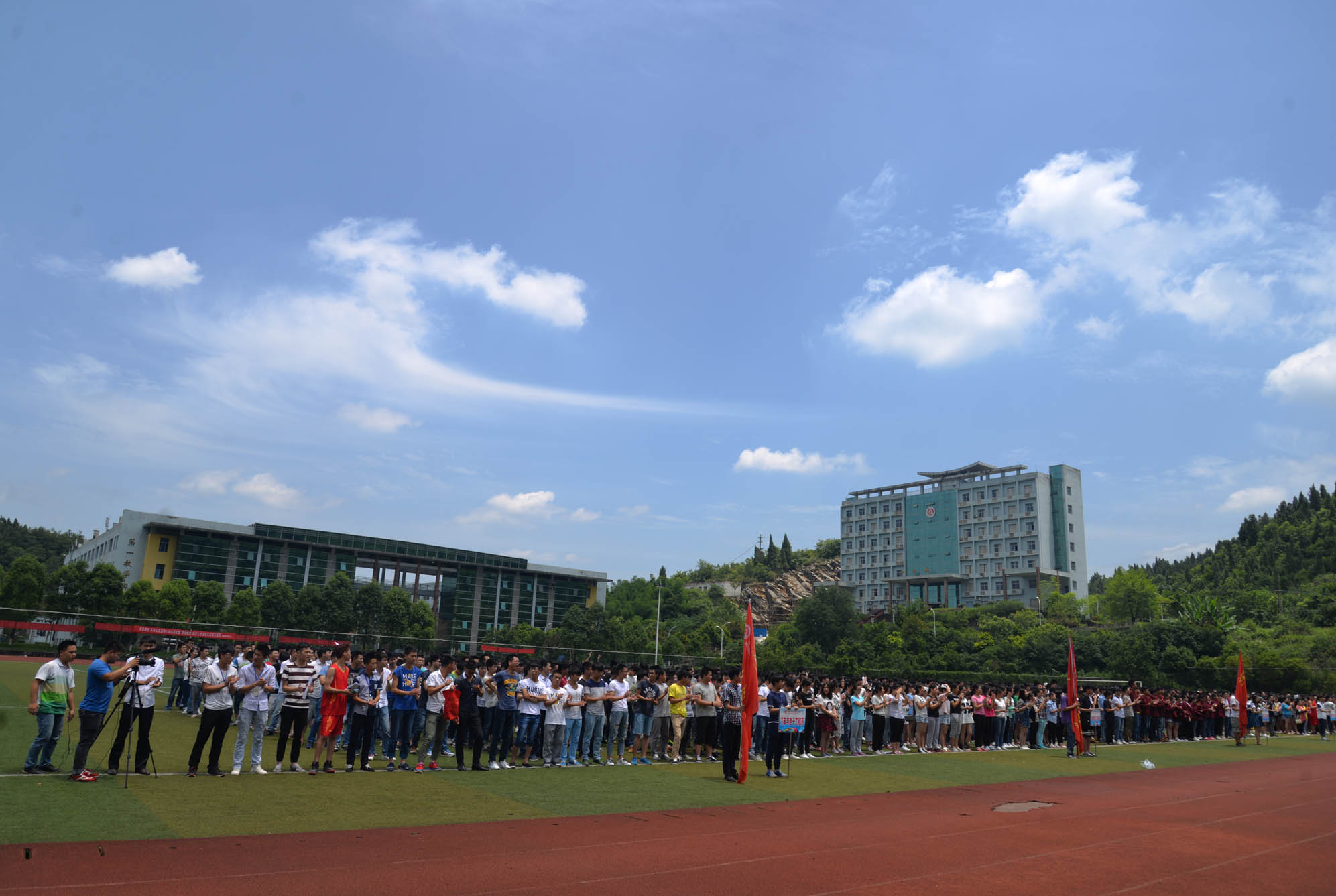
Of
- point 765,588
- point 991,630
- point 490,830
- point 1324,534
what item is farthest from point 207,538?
point 1324,534

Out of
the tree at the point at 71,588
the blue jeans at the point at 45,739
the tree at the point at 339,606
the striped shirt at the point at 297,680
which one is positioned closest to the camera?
the blue jeans at the point at 45,739

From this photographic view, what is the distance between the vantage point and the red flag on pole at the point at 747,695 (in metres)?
14.4

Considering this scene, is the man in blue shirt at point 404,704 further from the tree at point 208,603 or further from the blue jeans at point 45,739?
the tree at point 208,603

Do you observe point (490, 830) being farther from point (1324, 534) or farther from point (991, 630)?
point (1324, 534)

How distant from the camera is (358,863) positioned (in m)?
7.75

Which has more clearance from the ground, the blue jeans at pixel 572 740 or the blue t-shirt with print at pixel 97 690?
the blue t-shirt with print at pixel 97 690

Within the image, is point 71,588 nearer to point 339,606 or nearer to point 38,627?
point 339,606

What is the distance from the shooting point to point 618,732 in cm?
1739

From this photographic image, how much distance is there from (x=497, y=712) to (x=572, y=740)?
1752 millimetres

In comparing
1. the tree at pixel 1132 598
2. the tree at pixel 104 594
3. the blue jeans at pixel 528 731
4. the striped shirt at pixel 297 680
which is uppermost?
the tree at pixel 1132 598

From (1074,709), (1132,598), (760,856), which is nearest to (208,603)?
(1074,709)

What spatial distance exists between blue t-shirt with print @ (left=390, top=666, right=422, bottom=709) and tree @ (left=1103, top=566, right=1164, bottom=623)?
102m

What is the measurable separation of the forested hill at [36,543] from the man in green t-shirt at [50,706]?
14139 centimetres

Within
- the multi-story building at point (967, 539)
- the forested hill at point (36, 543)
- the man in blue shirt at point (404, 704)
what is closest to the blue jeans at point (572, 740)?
the man in blue shirt at point (404, 704)
